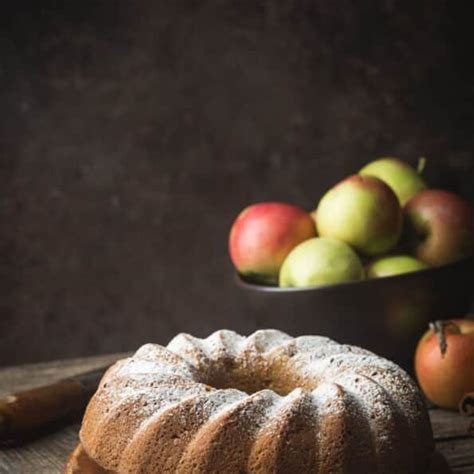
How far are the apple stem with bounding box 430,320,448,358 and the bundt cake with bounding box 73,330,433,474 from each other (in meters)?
0.25

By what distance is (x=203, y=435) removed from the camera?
1.11 m

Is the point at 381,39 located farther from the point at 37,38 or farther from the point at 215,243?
the point at 37,38

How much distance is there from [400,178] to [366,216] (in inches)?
9.6

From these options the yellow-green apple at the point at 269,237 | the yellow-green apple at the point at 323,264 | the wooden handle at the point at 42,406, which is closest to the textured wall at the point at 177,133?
the yellow-green apple at the point at 269,237

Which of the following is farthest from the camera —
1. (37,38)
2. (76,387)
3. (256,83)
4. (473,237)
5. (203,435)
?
(256,83)

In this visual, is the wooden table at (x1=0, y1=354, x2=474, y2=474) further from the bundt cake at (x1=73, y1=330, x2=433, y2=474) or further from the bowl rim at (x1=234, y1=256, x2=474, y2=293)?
the bowl rim at (x1=234, y1=256, x2=474, y2=293)

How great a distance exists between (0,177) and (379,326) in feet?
3.30

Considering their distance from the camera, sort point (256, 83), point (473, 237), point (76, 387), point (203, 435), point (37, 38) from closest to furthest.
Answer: point (203, 435) < point (76, 387) < point (473, 237) < point (37, 38) < point (256, 83)

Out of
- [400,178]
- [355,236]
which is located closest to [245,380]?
[355,236]

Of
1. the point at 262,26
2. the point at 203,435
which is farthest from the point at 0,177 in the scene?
the point at 203,435

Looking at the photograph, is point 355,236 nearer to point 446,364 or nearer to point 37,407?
point 446,364

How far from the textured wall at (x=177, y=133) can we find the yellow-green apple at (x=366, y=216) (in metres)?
0.62

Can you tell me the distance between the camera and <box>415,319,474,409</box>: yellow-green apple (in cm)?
154

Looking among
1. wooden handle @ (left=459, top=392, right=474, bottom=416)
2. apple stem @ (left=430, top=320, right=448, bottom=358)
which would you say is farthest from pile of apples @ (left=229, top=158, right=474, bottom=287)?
wooden handle @ (left=459, top=392, right=474, bottom=416)
